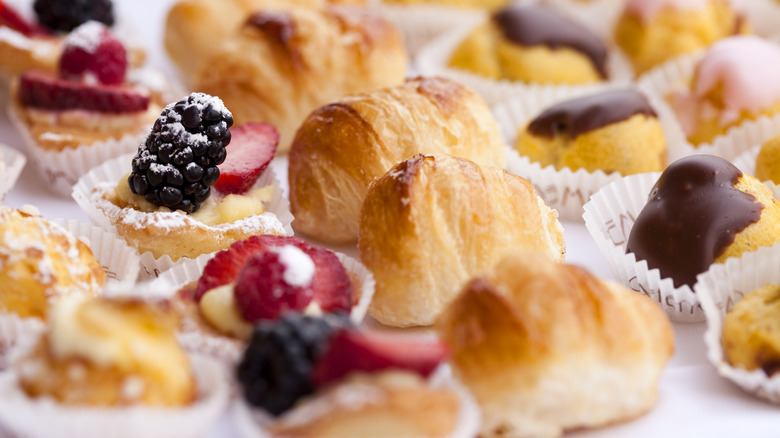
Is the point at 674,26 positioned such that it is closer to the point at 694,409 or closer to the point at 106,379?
the point at 694,409

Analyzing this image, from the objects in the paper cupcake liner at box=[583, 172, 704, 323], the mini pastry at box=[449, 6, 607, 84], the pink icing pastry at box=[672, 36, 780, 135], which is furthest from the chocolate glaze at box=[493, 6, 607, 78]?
the paper cupcake liner at box=[583, 172, 704, 323]

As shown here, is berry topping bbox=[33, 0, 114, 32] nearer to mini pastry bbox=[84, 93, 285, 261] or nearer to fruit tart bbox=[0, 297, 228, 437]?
mini pastry bbox=[84, 93, 285, 261]

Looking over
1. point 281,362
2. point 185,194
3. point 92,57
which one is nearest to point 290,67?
point 92,57

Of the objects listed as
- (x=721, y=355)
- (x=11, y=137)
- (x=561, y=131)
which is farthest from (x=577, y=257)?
(x=11, y=137)

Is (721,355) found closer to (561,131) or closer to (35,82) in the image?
(561,131)

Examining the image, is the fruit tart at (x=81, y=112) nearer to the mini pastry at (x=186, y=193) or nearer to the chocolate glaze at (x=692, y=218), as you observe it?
the mini pastry at (x=186, y=193)
